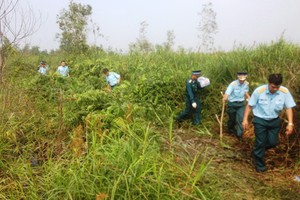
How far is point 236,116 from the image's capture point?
21.6ft

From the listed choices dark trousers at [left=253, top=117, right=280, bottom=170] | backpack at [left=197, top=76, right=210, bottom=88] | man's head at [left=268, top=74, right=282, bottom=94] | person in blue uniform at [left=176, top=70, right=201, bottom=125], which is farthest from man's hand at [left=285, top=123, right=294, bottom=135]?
backpack at [left=197, top=76, right=210, bottom=88]

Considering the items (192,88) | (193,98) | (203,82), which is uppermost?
(203,82)

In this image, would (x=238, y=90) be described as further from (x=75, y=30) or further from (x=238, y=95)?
(x=75, y=30)

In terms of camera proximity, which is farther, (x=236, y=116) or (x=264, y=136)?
(x=236, y=116)

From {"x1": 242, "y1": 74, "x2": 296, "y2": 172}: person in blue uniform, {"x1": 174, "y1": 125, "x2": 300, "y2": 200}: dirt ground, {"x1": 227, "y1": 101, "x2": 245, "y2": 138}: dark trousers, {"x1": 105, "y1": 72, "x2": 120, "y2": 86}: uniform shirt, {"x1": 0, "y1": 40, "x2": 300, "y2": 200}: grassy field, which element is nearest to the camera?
{"x1": 0, "y1": 40, "x2": 300, "y2": 200}: grassy field

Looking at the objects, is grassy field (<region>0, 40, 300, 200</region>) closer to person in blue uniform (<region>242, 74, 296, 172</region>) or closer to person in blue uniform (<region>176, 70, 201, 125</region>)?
person in blue uniform (<region>176, 70, 201, 125</region>)

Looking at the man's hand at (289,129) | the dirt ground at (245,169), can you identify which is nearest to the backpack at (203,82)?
the dirt ground at (245,169)

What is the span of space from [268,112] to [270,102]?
0.50 feet

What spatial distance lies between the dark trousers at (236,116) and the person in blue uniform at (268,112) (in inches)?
56.3

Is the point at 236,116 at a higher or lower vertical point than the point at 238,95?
lower

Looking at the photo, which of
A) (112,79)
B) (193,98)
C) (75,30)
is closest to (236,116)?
(193,98)

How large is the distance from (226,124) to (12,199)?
16.4ft

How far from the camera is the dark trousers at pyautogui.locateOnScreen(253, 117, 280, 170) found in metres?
4.69

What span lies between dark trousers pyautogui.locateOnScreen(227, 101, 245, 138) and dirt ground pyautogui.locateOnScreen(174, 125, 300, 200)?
0.21 m
